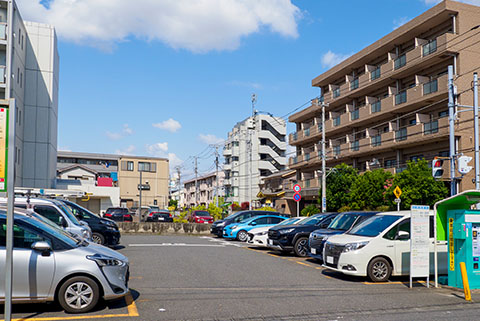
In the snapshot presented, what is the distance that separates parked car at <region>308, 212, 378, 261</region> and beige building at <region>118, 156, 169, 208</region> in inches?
2258

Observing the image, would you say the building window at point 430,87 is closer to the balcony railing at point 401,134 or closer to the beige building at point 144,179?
the balcony railing at point 401,134

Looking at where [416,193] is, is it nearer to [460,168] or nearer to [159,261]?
[460,168]

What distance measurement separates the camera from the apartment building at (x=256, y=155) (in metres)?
73.2

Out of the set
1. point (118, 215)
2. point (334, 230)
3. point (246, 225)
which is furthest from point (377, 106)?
point (334, 230)

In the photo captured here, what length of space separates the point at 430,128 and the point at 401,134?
3625mm

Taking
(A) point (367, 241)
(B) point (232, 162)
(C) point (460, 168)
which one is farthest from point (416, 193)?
(B) point (232, 162)

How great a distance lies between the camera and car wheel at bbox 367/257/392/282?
447 inches

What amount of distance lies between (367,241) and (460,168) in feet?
28.9

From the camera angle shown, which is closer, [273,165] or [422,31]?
[422,31]

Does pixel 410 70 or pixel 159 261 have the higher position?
pixel 410 70

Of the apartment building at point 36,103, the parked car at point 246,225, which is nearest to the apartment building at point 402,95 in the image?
the parked car at point 246,225

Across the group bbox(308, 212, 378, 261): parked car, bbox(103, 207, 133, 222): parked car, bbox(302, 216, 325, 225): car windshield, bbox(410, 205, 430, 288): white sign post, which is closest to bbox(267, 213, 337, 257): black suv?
bbox(302, 216, 325, 225): car windshield

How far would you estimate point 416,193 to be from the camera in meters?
29.9

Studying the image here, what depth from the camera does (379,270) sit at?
37.7 ft
